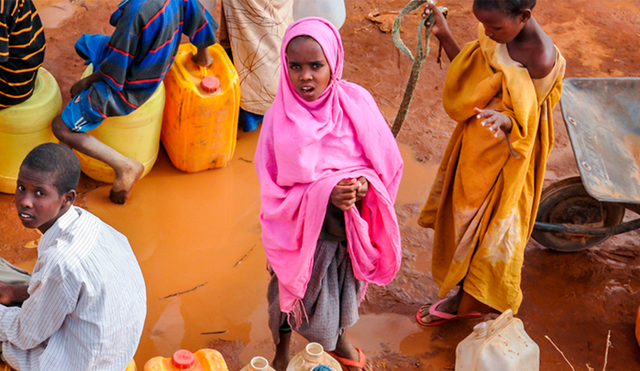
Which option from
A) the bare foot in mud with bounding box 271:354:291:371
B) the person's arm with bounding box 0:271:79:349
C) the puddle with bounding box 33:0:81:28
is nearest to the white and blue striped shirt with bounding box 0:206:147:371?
the person's arm with bounding box 0:271:79:349

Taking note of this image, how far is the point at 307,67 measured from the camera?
2291 mm

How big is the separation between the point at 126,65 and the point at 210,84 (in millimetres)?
579

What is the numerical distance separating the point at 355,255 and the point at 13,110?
7.77ft

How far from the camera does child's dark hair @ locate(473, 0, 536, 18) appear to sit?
2.40 m

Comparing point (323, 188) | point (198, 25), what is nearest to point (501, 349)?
point (323, 188)

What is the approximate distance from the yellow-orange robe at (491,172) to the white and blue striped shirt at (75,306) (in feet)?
5.40

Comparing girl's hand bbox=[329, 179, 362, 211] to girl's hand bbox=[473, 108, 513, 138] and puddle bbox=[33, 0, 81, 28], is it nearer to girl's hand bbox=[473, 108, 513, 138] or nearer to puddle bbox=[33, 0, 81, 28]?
girl's hand bbox=[473, 108, 513, 138]

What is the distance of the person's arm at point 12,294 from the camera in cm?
225

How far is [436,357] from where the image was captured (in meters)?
3.21

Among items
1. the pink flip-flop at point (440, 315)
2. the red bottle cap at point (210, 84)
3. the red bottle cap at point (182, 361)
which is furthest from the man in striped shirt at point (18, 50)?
the pink flip-flop at point (440, 315)

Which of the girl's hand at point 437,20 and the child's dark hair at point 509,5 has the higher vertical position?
the child's dark hair at point 509,5

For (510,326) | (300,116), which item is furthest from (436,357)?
(300,116)

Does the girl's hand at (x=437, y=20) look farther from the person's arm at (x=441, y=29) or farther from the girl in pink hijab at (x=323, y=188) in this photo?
the girl in pink hijab at (x=323, y=188)

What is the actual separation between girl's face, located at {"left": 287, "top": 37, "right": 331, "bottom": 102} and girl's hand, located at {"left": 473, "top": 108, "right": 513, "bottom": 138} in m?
0.67
